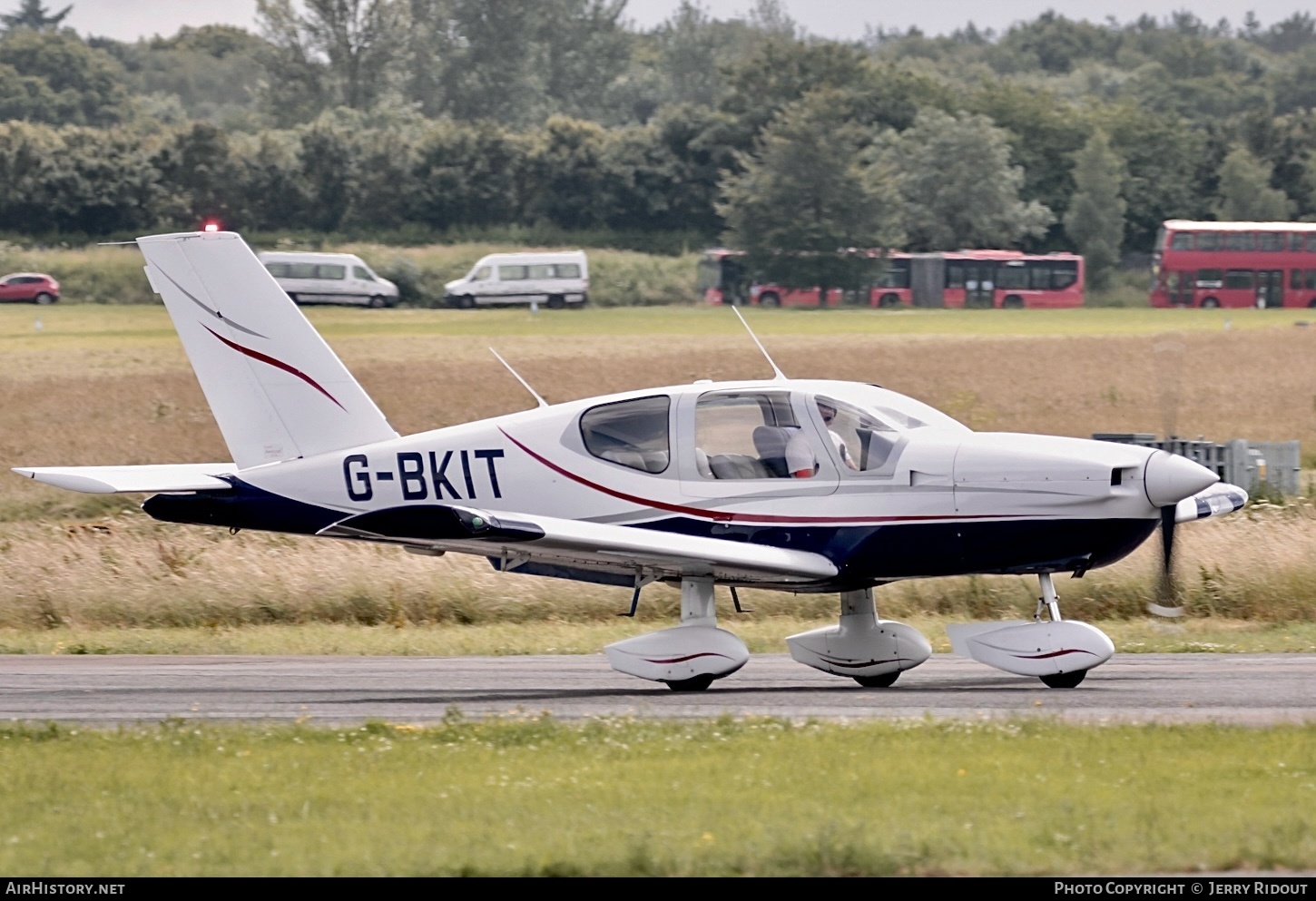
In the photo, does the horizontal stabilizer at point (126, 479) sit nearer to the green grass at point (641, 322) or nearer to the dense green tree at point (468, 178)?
the green grass at point (641, 322)

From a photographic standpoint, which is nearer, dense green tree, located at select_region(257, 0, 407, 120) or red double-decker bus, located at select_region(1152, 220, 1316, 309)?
red double-decker bus, located at select_region(1152, 220, 1316, 309)

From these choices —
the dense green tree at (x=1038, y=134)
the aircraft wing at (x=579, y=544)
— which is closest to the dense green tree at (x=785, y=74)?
the dense green tree at (x=1038, y=134)

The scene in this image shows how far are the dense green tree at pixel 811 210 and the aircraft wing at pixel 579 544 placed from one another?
2470 inches

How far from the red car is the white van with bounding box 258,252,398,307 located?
30.1 ft

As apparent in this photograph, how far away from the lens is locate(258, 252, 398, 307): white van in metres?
64.2

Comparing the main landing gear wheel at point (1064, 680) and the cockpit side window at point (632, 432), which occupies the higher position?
the cockpit side window at point (632, 432)

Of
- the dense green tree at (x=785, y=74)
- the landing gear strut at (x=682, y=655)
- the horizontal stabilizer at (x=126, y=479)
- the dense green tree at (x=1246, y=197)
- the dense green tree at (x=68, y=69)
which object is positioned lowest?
the landing gear strut at (x=682, y=655)

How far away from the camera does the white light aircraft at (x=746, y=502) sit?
37.8 feet

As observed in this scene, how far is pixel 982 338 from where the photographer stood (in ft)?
186

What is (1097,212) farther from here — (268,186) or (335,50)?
(335,50)

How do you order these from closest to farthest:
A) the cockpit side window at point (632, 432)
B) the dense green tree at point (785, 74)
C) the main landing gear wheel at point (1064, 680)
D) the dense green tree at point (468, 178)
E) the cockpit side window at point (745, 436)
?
the main landing gear wheel at point (1064, 680) → the cockpit side window at point (745, 436) → the cockpit side window at point (632, 432) → the dense green tree at point (468, 178) → the dense green tree at point (785, 74)

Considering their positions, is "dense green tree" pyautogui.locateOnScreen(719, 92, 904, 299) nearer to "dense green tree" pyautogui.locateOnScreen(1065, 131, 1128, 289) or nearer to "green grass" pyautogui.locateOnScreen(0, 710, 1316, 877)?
"dense green tree" pyautogui.locateOnScreen(1065, 131, 1128, 289)

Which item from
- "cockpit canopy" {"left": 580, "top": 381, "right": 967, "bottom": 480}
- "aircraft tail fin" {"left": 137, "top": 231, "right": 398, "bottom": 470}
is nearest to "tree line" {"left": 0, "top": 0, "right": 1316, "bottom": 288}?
"aircraft tail fin" {"left": 137, "top": 231, "right": 398, "bottom": 470}

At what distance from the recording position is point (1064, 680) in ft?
38.8
